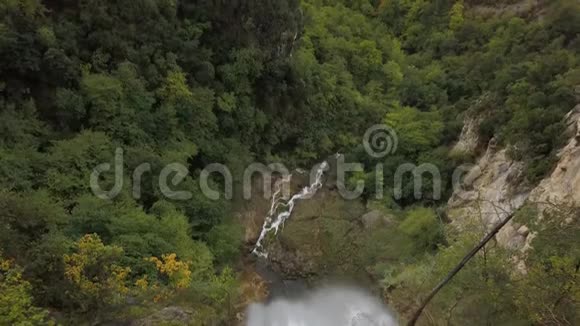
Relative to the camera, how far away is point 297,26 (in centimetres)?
2506

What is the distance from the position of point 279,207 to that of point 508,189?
10.1 m

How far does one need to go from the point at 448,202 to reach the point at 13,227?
1739 centimetres

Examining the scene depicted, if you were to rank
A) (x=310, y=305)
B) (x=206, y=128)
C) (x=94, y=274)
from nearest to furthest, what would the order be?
(x=94, y=274)
(x=310, y=305)
(x=206, y=128)

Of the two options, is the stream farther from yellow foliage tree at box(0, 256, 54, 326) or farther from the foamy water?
yellow foliage tree at box(0, 256, 54, 326)

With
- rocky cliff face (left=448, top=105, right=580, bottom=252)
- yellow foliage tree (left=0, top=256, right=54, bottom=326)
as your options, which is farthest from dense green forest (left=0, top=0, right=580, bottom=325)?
rocky cliff face (left=448, top=105, right=580, bottom=252)

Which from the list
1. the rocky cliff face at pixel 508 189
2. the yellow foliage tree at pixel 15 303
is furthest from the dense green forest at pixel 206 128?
the rocky cliff face at pixel 508 189

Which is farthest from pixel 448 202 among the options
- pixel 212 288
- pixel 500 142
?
pixel 212 288

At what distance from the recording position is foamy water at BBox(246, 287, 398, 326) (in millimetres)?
16484

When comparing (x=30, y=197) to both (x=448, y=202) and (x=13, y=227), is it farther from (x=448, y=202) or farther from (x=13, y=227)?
(x=448, y=202)

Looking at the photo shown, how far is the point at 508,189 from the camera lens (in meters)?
18.0

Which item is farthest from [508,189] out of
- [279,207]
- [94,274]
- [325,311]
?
[94,274]

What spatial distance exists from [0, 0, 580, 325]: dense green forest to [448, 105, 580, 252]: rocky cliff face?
2.41 ft

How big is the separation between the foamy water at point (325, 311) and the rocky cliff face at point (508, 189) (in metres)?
4.75

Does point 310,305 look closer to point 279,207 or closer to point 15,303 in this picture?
point 279,207
